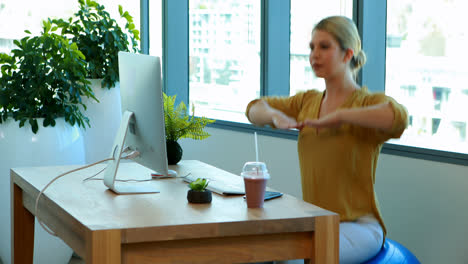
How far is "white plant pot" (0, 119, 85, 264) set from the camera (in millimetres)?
3898

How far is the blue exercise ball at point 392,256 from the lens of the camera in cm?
241

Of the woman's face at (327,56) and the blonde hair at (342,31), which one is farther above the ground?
the blonde hair at (342,31)

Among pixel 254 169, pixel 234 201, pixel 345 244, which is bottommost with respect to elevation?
pixel 345 244

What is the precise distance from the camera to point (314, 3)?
13.7ft

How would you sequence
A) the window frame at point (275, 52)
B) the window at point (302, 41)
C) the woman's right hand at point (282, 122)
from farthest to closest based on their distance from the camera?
the window at point (302, 41) < the window frame at point (275, 52) < the woman's right hand at point (282, 122)

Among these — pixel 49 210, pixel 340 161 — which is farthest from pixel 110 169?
pixel 340 161

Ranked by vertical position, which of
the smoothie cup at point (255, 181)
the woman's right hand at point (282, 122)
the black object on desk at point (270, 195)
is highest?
the woman's right hand at point (282, 122)

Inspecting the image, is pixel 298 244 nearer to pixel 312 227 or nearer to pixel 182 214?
pixel 312 227

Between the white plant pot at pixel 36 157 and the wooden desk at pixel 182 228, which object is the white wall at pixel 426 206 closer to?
the wooden desk at pixel 182 228

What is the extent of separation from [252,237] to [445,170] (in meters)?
1.38

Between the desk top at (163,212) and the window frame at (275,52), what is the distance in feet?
3.51

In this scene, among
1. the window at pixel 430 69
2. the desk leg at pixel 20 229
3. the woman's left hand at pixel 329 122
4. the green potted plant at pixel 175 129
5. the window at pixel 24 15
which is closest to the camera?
the woman's left hand at pixel 329 122

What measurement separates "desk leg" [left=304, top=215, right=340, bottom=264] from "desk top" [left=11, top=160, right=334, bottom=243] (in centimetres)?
3

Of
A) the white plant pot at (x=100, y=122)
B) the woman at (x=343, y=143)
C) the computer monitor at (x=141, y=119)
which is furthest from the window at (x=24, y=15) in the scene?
the woman at (x=343, y=143)
